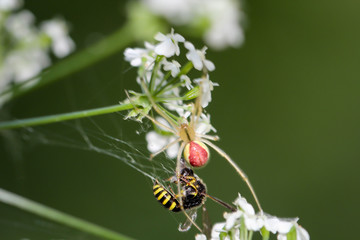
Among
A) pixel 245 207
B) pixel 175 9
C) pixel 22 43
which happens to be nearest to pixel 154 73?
pixel 245 207

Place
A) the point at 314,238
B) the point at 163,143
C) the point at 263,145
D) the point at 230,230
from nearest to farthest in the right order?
1. the point at 230,230
2. the point at 163,143
3. the point at 314,238
4. the point at 263,145

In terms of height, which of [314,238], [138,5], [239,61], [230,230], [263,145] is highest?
[239,61]

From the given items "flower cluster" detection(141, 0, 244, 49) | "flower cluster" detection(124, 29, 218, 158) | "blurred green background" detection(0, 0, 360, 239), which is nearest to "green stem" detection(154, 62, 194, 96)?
"flower cluster" detection(124, 29, 218, 158)

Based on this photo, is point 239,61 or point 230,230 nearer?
point 230,230

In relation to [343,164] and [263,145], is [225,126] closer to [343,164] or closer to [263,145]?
[263,145]

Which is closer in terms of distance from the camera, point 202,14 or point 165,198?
point 165,198

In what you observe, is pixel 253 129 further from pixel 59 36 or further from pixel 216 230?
pixel 216 230

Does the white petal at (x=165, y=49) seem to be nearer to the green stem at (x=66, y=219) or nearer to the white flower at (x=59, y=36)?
the green stem at (x=66, y=219)

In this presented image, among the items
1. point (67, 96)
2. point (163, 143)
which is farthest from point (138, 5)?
point (67, 96)
